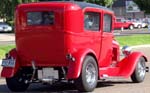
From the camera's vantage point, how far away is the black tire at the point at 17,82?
1238cm

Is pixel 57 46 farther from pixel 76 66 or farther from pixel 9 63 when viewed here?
pixel 9 63

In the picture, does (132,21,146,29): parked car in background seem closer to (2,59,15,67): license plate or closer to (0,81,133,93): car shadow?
(0,81,133,93): car shadow

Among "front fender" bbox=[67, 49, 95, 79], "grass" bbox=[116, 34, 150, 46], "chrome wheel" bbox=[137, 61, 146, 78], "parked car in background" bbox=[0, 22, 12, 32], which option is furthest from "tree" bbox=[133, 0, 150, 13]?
"front fender" bbox=[67, 49, 95, 79]

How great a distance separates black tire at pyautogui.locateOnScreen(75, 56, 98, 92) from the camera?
449 inches

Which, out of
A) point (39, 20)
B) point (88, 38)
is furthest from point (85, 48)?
point (39, 20)

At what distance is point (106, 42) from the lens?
12953mm

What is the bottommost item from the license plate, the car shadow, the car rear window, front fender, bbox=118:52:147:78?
the car shadow

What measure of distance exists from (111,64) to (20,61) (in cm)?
249

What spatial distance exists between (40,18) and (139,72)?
3.31m

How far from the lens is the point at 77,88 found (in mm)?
11617

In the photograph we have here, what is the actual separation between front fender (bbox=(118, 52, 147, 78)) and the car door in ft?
1.20

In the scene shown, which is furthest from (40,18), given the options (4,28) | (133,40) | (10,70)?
(4,28)

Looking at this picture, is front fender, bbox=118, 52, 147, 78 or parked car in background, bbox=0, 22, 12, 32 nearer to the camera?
front fender, bbox=118, 52, 147, 78

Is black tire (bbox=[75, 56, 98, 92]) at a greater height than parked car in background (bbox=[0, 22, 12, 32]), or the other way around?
black tire (bbox=[75, 56, 98, 92])
